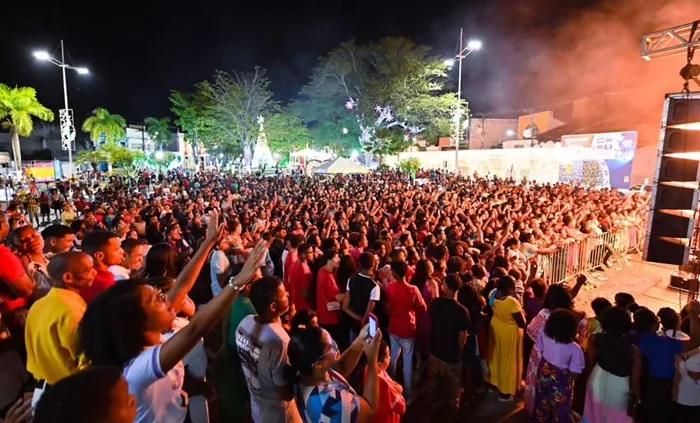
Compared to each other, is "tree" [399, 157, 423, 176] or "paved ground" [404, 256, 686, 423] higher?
"tree" [399, 157, 423, 176]

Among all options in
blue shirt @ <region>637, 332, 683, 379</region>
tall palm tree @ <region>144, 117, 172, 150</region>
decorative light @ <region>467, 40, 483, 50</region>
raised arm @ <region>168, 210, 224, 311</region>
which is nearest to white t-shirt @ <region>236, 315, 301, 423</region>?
raised arm @ <region>168, 210, 224, 311</region>

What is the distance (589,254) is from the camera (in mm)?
Answer: 9250

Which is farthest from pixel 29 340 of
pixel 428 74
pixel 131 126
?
pixel 131 126

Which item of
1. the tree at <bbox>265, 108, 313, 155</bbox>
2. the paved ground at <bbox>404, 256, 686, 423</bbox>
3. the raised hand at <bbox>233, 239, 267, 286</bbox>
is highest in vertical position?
the tree at <bbox>265, 108, 313, 155</bbox>

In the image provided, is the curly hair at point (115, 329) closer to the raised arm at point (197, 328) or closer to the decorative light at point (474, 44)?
the raised arm at point (197, 328)

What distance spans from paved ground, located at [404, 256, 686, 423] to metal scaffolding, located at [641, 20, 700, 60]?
3.95m

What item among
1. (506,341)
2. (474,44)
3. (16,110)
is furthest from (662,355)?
(16,110)

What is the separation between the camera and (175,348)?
1.71 metres

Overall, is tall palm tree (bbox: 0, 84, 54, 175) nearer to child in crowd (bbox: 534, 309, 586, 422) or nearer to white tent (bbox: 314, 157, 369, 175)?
white tent (bbox: 314, 157, 369, 175)

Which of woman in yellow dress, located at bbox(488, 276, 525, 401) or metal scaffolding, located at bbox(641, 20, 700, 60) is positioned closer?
woman in yellow dress, located at bbox(488, 276, 525, 401)

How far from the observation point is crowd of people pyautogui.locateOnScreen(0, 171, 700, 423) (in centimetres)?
179

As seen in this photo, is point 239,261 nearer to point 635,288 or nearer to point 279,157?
point 635,288

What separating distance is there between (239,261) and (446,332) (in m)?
2.95

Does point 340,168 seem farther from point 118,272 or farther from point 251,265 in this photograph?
point 251,265
